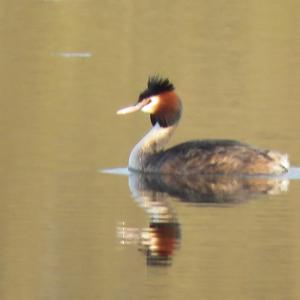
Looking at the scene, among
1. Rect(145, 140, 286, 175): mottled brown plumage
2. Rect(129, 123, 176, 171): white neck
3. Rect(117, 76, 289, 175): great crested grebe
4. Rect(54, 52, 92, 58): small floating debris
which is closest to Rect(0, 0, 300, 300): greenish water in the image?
Rect(54, 52, 92, 58): small floating debris

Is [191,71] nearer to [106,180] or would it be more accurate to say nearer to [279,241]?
[106,180]

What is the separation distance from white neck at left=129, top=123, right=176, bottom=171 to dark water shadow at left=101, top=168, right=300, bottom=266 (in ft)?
0.49

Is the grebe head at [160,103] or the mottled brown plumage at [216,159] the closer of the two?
the mottled brown plumage at [216,159]

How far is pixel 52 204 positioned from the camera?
15141 mm

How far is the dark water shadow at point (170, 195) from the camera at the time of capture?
45.4ft

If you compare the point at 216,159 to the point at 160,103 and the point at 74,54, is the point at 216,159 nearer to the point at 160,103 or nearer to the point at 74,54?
the point at 160,103

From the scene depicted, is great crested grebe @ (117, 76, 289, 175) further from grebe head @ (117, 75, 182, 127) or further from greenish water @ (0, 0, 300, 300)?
Answer: greenish water @ (0, 0, 300, 300)

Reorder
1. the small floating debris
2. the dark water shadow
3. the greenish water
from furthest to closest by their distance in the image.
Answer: the small floating debris → the dark water shadow → the greenish water

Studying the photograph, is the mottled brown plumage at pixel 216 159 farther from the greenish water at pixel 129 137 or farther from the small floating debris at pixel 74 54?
the small floating debris at pixel 74 54

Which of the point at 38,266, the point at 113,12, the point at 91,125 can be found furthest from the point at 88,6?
the point at 38,266

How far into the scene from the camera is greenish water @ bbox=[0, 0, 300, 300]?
12.7m

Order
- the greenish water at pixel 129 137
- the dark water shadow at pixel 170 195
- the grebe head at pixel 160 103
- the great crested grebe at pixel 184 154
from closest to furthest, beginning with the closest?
the greenish water at pixel 129 137
the dark water shadow at pixel 170 195
the great crested grebe at pixel 184 154
the grebe head at pixel 160 103

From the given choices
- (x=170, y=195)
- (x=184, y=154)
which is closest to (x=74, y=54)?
(x=184, y=154)

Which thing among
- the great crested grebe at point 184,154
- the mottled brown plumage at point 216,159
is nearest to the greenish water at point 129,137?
the great crested grebe at point 184,154
